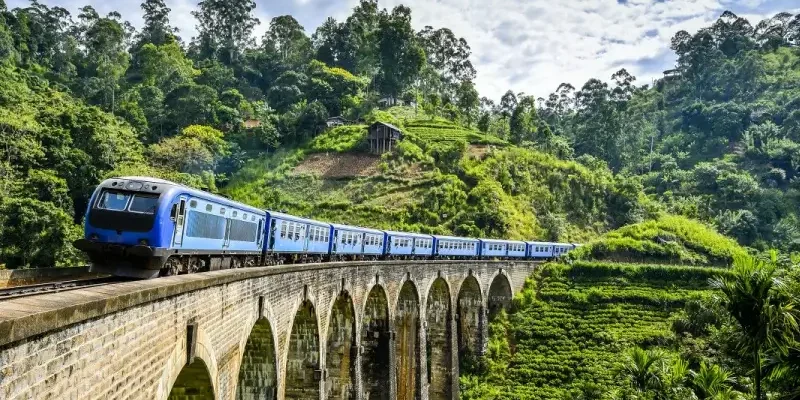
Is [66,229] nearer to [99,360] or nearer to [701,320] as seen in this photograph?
[99,360]

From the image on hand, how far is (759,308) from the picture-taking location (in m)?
11.7

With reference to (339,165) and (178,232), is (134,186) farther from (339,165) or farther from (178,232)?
(339,165)

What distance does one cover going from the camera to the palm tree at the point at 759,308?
1147 cm

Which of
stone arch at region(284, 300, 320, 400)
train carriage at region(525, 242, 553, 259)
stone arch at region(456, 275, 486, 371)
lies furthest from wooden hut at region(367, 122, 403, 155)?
stone arch at region(284, 300, 320, 400)

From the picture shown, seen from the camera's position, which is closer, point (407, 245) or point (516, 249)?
point (407, 245)

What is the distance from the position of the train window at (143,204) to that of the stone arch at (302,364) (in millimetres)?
6058

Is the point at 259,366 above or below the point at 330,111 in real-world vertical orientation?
below

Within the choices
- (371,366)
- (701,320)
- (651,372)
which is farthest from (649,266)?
(371,366)

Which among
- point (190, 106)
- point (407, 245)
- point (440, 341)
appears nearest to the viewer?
point (407, 245)

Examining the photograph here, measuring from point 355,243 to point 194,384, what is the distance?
41.9 feet

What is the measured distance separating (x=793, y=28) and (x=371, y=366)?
104809mm

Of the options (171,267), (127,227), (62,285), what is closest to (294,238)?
(171,267)

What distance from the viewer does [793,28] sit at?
9688 centimetres

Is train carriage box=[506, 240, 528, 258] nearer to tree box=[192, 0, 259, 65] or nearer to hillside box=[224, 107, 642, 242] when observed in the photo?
hillside box=[224, 107, 642, 242]
